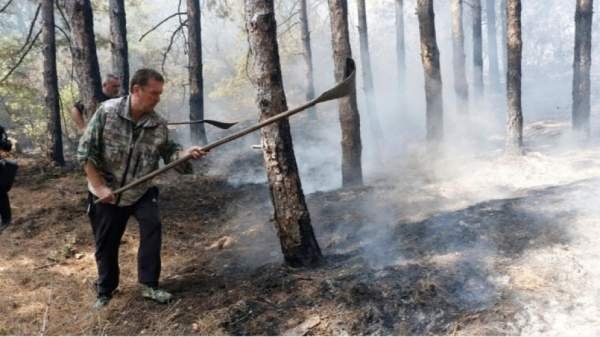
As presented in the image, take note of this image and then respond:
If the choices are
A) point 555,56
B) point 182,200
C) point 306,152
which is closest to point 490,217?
point 182,200

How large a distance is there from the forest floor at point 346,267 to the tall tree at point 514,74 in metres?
2.15

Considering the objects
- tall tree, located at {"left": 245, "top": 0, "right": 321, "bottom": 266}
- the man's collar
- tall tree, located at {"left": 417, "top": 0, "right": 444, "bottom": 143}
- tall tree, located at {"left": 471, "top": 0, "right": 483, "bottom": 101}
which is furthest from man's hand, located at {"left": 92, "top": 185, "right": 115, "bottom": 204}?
tall tree, located at {"left": 471, "top": 0, "right": 483, "bottom": 101}

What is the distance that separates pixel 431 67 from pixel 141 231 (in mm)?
9514

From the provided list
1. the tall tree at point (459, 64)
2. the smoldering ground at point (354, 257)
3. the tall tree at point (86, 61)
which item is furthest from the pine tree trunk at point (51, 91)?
the tall tree at point (459, 64)

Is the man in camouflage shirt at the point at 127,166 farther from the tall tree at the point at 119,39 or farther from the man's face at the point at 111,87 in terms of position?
the tall tree at the point at 119,39

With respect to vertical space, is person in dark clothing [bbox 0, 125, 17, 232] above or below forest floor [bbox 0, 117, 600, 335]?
above

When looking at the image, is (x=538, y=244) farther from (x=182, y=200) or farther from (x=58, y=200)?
(x=58, y=200)

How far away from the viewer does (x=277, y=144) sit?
474 centimetres

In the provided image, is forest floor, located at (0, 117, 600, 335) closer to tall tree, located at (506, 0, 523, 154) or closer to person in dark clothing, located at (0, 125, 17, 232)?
person in dark clothing, located at (0, 125, 17, 232)

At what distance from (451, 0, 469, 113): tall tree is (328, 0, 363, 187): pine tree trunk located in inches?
345

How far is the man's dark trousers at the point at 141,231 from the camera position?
4.20 metres

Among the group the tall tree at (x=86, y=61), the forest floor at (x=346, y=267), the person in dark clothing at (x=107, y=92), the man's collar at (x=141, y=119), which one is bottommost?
the forest floor at (x=346, y=267)

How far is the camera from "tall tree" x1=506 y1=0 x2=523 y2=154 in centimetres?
1041

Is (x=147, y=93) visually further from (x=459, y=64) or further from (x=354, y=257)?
(x=459, y=64)
